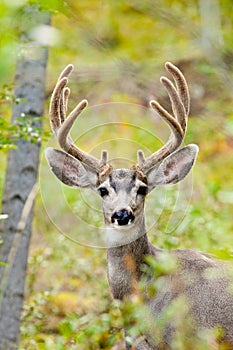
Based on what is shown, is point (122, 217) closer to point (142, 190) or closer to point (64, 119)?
point (142, 190)

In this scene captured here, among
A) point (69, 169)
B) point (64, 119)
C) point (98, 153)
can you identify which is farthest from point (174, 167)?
point (98, 153)

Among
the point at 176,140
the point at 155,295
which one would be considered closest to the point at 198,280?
the point at 155,295

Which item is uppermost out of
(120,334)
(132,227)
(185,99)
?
(185,99)

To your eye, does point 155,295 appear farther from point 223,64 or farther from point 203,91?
point 203,91

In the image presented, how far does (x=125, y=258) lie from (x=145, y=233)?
0.86 ft

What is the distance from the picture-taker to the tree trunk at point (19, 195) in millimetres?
7457

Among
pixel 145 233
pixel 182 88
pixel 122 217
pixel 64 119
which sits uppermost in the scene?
pixel 182 88

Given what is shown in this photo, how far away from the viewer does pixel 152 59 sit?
1286 cm

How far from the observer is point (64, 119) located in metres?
6.21

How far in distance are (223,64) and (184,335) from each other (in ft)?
9.63

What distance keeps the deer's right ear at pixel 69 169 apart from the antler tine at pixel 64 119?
6 centimetres

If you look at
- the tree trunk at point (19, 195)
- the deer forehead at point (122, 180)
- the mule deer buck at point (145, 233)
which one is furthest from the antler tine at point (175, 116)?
the tree trunk at point (19, 195)

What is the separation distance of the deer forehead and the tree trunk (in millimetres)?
1637

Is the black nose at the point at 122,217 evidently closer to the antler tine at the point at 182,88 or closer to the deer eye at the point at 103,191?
the deer eye at the point at 103,191
